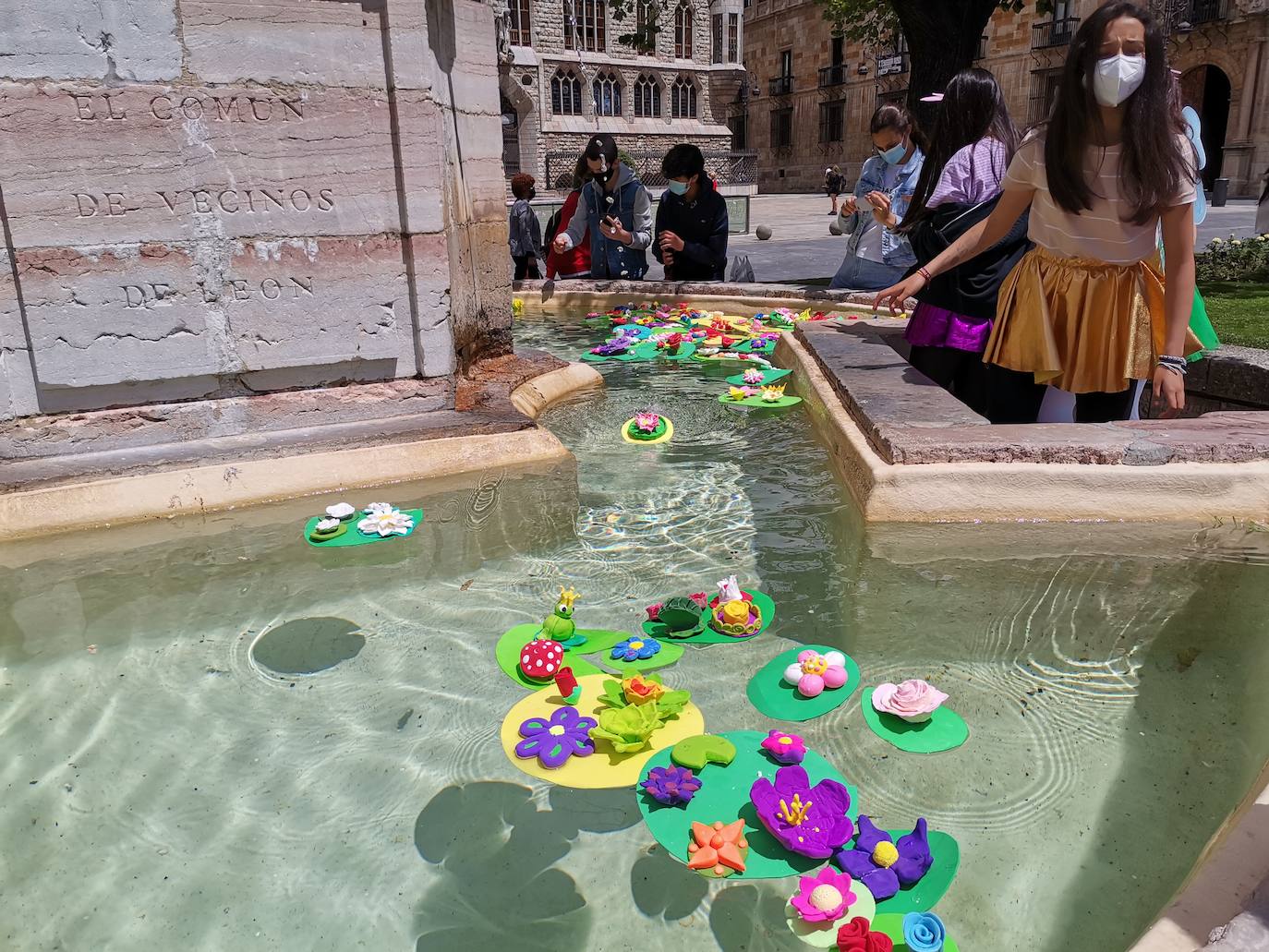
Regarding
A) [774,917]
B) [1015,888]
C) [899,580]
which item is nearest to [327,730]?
[774,917]

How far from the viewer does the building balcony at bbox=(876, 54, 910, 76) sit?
40406 mm

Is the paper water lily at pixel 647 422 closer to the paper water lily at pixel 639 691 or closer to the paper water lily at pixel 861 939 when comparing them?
the paper water lily at pixel 639 691

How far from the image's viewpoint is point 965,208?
3838 mm

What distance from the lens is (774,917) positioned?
1.72 meters

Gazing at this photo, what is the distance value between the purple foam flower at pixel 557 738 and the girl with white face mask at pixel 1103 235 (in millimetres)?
2235

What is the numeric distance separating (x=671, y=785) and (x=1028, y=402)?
2.51m

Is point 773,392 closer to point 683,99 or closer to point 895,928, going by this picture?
point 895,928

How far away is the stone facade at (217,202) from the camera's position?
11.9ft

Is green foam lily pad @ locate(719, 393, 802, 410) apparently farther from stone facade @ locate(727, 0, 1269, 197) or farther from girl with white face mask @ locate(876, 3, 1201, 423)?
stone facade @ locate(727, 0, 1269, 197)

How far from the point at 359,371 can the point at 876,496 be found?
2.60 metres

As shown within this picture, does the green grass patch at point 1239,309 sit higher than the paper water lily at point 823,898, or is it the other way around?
the green grass patch at point 1239,309

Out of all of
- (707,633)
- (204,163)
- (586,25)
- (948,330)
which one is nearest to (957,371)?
(948,330)

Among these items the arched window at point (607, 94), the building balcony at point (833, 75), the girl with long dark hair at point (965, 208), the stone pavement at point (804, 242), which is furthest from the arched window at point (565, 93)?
the girl with long dark hair at point (965, 208)

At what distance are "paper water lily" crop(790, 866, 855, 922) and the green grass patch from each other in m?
4.94
